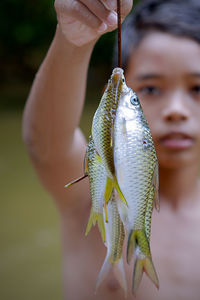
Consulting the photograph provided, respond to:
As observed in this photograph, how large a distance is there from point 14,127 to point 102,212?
4.96 meters

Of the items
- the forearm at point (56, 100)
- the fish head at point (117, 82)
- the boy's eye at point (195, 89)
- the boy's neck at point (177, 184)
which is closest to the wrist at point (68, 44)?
the forearm at point (56, 100)

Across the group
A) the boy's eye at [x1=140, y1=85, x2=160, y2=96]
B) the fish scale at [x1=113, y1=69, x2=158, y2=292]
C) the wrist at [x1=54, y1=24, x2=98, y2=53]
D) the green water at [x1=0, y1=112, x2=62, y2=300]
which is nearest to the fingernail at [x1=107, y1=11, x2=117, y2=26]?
the wrist at [x1=54, y1=24, x2=98, y2=53]

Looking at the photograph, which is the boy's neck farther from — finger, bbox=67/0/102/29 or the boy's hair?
finger, bbox=67/0/102/29

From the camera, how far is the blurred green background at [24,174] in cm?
265

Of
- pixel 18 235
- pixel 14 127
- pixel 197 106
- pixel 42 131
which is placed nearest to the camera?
pixel 42 131

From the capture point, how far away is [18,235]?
2.98m

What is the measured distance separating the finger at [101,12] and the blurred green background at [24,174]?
82.5 inches

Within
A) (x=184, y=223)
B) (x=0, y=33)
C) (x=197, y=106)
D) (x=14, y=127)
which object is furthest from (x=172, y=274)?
(x=0, y=33)

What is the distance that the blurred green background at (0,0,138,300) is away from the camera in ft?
8.71

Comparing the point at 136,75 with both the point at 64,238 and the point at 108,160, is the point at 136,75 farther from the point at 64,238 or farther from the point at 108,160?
the point at 108,160

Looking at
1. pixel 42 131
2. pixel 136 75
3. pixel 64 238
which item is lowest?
pixel 64 238

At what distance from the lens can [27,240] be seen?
295 cm

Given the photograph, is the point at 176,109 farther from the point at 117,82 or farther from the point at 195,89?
the point at 117,82

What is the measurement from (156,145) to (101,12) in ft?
1.66
